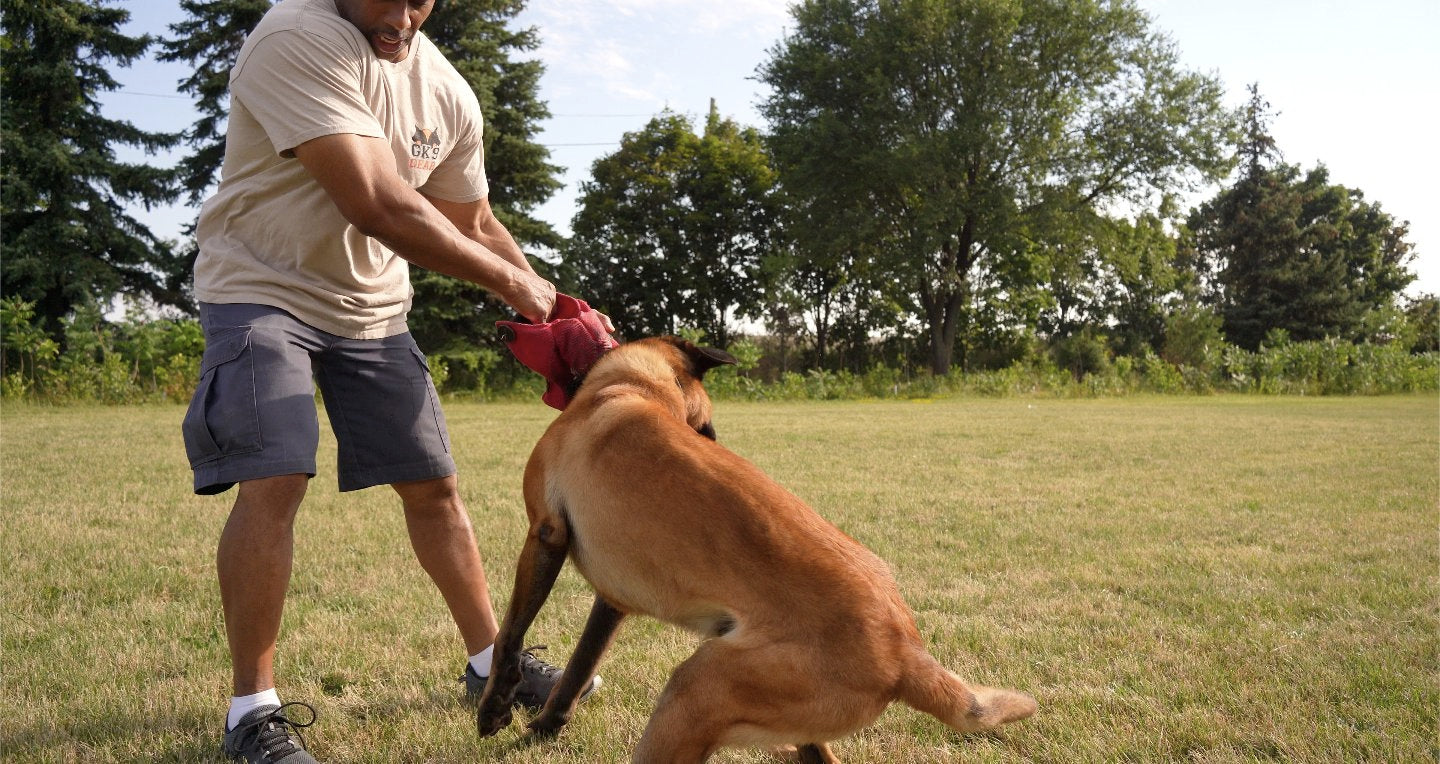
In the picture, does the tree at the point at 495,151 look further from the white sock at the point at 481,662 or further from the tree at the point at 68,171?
the white sock at the point at 481,662

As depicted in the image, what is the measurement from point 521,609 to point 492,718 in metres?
0.37

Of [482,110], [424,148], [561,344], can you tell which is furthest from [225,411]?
[482,110]

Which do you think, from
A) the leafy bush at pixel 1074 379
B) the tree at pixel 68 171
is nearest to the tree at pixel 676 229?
the leafy bush at pixel 1074 379

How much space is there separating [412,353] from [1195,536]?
15.7 feet

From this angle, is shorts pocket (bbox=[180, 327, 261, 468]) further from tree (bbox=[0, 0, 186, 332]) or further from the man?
tree (bbox=[0, 0, 186, 332])

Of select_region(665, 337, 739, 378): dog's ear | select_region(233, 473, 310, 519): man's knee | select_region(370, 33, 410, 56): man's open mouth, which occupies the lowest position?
select_region(233, 473, 310, 519): man's knee

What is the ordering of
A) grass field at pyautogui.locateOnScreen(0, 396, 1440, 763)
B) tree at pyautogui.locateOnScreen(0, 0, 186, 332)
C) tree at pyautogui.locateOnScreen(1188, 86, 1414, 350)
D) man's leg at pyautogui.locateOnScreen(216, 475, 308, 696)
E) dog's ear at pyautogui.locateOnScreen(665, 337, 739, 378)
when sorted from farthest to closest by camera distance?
tree at pyautogui.locateOnScreen(1188, 86, 1414, 350), tree at pyautogui.locateOnScreen(0, 0, 186, 332), dog's ear at pyautogui.locateOnScreen(665, 337, 739, 378), grass field at pyautogui.locateOnScreen(0, 396, 1440, 763), man's leg at pyautogui.locateOnScreen(216, 475, 308, 696)

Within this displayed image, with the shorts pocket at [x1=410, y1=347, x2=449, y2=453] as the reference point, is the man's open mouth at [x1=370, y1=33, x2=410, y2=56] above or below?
above

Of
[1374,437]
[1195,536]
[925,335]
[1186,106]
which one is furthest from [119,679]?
[1186,106]

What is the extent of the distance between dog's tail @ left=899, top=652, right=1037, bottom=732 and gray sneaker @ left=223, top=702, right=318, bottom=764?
1.70m

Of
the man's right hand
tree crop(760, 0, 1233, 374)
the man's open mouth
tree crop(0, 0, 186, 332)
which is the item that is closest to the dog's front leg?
the man's right hand

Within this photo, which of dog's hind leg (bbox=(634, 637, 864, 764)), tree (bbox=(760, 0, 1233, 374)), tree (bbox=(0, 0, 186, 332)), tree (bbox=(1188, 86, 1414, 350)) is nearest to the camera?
dog's hind leg (bbox=(634, 637, 864, 764))

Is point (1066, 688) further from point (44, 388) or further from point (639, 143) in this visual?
point (639, 143)

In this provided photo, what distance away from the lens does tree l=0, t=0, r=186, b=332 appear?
21438 mm
